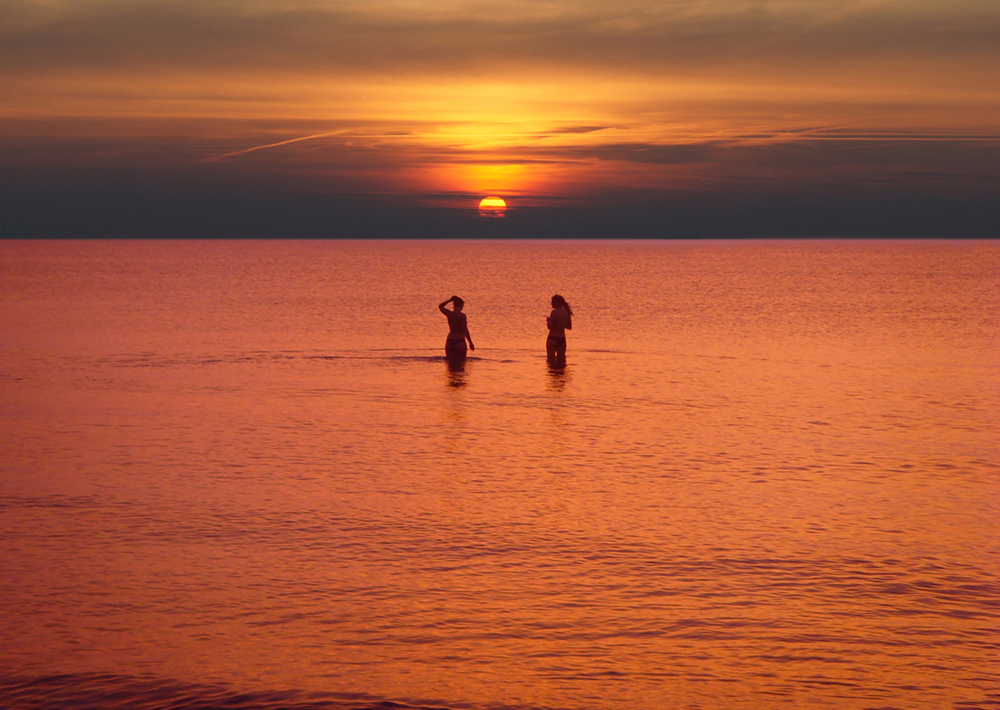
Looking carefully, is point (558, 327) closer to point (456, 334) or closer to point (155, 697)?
point (456, 334)

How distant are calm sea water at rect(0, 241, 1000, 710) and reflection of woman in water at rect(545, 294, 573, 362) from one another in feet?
7.09

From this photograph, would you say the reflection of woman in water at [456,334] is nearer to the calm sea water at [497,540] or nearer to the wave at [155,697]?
the calm sea water at [497,540]

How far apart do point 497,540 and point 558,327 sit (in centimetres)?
1932

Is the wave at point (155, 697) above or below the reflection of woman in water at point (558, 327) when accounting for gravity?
below

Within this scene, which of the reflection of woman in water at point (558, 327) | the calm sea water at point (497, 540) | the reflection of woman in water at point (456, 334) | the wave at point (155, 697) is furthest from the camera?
the reflection of woman in water at point (456, 334)

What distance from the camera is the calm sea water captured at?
30.7 feet

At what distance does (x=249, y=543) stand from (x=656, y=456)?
8.51 m

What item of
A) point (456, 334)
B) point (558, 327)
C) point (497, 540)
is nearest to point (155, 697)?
point (497, 540)

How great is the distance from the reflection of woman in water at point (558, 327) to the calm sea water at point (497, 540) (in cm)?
216

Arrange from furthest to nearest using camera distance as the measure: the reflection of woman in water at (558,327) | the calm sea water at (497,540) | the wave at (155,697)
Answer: the reflection of woman in water at (558,327)
the calm sea water at (497,540)
the wave at (155,697)

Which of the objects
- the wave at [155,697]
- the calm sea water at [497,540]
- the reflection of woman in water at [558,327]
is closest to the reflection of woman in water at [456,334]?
the calm sea water at [497,540]

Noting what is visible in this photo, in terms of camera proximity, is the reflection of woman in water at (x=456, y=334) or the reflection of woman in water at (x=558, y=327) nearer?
the reflection of woman in water at (x=558, y=327)

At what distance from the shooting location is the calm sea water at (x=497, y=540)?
9.37 meters

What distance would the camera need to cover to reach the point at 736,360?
38.9 metres
